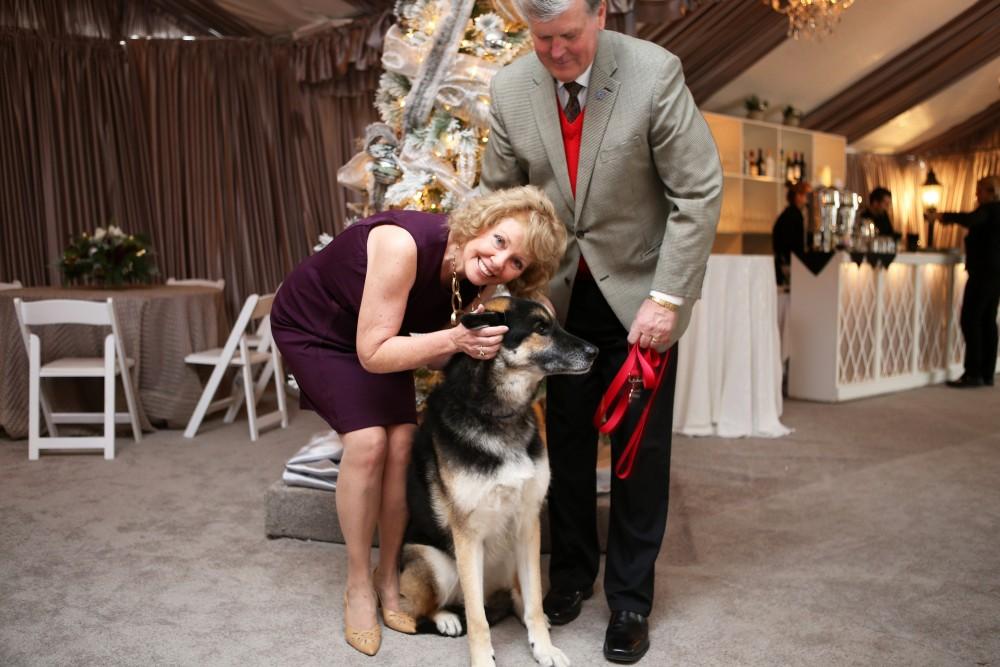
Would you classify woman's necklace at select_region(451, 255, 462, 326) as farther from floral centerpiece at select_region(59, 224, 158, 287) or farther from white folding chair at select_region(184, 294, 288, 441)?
floral centerpiece at select_region(59, 224, 158, 287)

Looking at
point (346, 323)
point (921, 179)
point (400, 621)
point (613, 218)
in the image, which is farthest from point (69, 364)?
→ point (921, 179)

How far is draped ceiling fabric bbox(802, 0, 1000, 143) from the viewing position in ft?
24.5

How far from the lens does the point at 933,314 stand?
6.33 meters

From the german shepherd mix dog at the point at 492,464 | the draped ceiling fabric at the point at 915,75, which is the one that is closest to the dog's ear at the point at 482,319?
the german shepherd mix dog at the point at 492,464

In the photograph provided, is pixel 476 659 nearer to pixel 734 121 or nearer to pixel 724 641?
pixel 724 641

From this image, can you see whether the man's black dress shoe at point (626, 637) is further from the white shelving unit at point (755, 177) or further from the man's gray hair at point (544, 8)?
the white shelving unit at point (755, 177)

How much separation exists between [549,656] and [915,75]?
8.33 m

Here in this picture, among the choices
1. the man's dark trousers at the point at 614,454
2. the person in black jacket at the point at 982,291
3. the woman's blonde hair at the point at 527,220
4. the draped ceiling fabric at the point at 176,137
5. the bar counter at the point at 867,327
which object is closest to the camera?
the woman's blonde hair at the point at 527,220

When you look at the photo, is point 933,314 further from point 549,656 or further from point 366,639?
point 366,639

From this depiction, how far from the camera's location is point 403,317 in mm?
1975

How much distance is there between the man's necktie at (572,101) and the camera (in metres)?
1.91

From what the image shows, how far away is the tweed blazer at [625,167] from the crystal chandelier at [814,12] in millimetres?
4373

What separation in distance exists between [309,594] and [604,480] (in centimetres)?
121

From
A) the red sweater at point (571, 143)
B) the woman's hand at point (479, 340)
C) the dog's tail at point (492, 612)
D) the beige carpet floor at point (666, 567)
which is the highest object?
the red sweater at point (571, 143)
